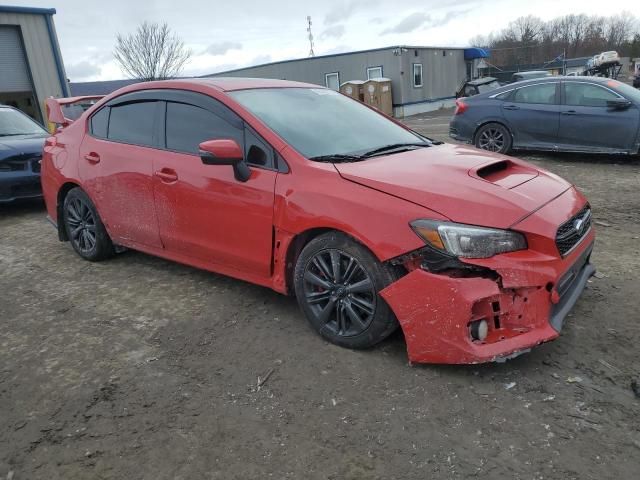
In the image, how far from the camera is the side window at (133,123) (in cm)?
414

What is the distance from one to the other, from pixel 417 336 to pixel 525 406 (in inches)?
24.3

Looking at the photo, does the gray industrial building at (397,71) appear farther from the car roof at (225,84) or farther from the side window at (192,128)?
the side window at (192,128)

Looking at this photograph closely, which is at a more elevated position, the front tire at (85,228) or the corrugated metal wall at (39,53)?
the corrugated metal wall at (39,53)

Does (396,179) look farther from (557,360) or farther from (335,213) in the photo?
(557,360)

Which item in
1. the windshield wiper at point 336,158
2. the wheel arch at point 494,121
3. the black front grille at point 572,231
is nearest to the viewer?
the black front grille at point 572,231

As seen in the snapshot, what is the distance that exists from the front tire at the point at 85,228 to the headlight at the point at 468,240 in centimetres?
330

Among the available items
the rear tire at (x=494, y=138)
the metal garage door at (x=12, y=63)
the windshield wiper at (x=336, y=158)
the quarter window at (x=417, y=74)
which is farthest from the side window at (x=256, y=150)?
the quarter window at (x=417, y=74)

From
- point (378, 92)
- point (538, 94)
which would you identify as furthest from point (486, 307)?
point (378, 92)

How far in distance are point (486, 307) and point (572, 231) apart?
79 centimetres

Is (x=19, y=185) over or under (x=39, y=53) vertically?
under

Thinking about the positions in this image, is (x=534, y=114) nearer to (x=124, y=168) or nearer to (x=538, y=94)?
(x=538, y=94)

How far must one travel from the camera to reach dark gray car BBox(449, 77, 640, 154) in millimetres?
8164

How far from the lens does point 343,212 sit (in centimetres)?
295

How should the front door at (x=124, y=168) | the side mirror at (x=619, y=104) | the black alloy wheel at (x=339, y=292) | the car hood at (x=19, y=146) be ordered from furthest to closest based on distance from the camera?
the side mirror at (x=619, y=104) < the car hood at (x=19, y=146) < the front door at (x=124, y=168) < the black alloy wheel at (x=339, y=292)
